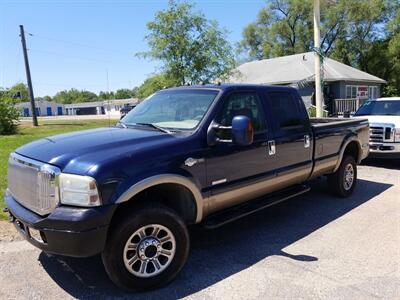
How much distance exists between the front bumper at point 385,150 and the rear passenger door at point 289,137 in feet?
14.9

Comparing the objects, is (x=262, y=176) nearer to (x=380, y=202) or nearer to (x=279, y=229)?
(x=279, y=229)

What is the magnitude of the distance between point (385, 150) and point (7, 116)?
1998 centimetres

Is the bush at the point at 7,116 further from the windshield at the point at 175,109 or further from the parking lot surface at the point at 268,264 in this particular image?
the windshield at the point at 175,109

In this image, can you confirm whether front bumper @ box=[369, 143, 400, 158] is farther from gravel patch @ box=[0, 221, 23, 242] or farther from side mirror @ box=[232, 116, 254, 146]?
gravel patch @ box=[0, 221, 23, 242]

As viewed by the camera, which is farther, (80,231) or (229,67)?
(229,67)

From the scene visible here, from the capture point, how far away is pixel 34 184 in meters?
3.59

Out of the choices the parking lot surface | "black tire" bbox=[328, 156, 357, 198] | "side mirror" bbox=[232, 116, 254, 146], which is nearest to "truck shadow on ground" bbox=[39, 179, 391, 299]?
the parking lot surface

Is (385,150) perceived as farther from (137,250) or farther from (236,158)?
(137,250)

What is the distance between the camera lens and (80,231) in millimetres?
3240

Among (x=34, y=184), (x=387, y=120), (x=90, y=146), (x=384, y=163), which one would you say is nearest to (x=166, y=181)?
(x=90, y=146)

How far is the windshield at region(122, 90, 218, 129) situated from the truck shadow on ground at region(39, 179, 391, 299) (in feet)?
5.01

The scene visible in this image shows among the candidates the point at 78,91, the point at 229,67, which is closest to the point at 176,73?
the point at 229,67

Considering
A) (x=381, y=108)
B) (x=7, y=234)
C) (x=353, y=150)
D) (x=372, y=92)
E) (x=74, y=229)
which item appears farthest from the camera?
(x=372, y=92)

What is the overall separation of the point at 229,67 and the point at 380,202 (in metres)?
16.7
